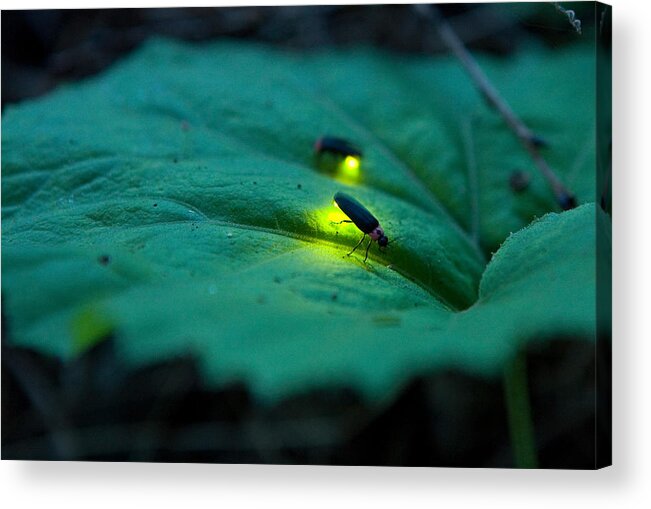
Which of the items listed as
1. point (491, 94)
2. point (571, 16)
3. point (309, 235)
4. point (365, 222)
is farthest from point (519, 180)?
point (309, 235)

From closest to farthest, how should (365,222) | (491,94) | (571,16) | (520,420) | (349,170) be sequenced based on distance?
(365,222)
(520,420)
(571,16)
(349,170)
(491,94)

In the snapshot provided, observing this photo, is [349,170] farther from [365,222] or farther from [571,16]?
[571,16]

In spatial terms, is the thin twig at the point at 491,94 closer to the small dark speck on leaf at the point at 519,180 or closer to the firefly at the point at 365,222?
the small dark speck on leaf at the point at 519,180

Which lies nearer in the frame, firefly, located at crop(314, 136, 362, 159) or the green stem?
the green stem

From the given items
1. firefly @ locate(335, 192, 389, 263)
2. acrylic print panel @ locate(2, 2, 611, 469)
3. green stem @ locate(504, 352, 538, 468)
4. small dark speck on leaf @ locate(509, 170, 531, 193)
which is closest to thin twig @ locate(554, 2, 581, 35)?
acrylic print panel @ locate(2, 2, 611, 469)

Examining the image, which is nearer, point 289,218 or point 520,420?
point 289,218

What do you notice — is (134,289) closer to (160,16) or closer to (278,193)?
(278,193)

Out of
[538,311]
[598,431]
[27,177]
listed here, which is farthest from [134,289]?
[598,431]

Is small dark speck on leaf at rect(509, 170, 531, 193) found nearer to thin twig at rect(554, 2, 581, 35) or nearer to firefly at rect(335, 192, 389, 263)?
thin twig at rect(554, 2, 581, 35)
